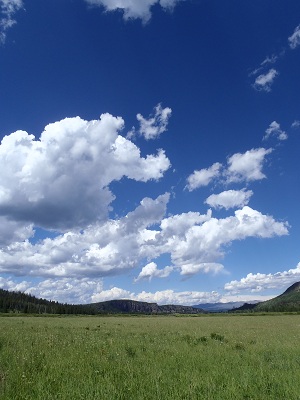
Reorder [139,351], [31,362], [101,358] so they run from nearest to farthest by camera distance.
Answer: [31,362] → [101,358] → [139,351]

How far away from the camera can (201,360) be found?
1183 centimetres

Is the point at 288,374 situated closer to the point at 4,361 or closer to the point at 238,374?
the point at 238,374

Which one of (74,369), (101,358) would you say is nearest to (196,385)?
(74,369)

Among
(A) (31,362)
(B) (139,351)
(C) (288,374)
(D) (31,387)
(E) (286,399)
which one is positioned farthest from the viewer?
(B) (139,351)

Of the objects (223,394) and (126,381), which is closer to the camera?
(223,394)

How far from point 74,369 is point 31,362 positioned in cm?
172

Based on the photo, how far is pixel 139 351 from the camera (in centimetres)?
1402

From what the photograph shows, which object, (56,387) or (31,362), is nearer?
(56,387)

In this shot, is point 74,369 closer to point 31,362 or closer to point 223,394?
point 31,362

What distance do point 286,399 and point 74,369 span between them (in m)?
5.66

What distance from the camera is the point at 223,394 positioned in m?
7.33

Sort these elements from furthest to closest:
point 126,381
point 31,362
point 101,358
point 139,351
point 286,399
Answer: point 139,351 → point 101,358 → point 31,362 → point 126,381 → point 286,399

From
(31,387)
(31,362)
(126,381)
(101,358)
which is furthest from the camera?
(101,358)

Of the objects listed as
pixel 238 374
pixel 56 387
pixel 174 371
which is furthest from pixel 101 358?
pixel 238 374
